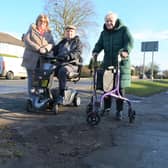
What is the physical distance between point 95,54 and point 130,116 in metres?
1.45

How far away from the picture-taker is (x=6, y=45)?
70812mm

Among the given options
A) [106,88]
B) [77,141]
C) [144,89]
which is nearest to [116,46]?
[106,88]

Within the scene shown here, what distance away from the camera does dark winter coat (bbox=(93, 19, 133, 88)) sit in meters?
7.26

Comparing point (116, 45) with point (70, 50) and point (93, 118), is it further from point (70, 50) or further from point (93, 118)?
point (93, 118)

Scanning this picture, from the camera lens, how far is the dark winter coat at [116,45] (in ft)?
23.8

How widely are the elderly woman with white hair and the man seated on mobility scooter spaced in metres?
0.43

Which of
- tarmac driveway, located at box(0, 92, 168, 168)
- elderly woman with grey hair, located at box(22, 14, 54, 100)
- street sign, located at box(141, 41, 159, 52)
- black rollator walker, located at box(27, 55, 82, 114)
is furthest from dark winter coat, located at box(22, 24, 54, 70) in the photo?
street sign, located at box(141, 41, 159, 52)

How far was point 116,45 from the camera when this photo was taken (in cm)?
749

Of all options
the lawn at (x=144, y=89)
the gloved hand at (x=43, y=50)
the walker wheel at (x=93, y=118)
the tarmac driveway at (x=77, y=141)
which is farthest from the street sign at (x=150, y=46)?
the walker wheel at (x=93, y=118)

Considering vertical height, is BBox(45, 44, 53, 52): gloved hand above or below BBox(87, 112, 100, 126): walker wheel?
above

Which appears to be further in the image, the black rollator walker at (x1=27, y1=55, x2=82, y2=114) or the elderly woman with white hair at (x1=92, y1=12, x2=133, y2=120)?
the black rollator walker at (x1=27, y1=55, x2=82, y2=114)

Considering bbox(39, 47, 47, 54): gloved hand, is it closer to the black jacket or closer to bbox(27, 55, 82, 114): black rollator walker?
bbox(27, 55, 82, 114): black rollator walker

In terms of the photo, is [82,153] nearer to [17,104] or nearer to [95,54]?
[95,54]

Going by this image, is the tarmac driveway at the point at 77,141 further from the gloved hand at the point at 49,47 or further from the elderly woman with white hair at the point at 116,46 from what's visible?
the gloved hand at the point at 49,47
